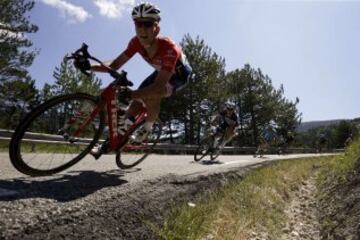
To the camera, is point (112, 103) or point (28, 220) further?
point (112, 103)

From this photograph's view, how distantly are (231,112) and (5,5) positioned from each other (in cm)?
1973

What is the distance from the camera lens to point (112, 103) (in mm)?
4887

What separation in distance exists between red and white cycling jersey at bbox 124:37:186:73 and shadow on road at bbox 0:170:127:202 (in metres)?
1.58

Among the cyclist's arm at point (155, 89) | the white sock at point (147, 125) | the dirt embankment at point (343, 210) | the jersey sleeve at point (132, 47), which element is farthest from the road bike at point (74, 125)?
the dirt embankment at point (343, 210)

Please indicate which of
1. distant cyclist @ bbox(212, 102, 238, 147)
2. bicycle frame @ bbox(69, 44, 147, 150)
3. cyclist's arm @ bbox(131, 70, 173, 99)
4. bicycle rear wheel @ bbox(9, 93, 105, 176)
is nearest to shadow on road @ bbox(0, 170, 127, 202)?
bicycle rear wheel @ bbox(9, 93, 105, 176)

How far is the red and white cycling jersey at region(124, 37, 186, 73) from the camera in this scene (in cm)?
504

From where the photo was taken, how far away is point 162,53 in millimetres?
5266

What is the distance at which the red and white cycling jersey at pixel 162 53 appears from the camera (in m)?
5.04

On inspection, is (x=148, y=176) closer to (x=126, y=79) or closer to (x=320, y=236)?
(x=126, y=79)

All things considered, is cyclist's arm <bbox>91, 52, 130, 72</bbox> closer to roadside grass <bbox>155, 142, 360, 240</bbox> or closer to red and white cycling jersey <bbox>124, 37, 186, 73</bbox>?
red and white cycling jersey <bbox>124, 37, 186, 73</bbox>

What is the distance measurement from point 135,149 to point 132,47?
157cm

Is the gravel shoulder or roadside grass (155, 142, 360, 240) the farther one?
roadside grass (155, 142, 360, 240)

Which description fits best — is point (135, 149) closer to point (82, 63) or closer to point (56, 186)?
point (82, 63)

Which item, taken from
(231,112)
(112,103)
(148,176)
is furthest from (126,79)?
(231,112)
